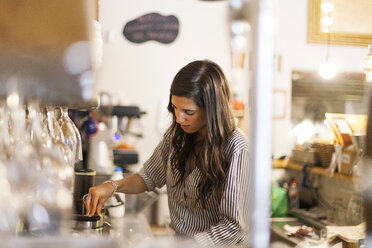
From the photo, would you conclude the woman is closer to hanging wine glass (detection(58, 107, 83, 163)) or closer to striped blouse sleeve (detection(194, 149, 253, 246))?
striped blouse sleeve (detection(194, 149, 253, 246))

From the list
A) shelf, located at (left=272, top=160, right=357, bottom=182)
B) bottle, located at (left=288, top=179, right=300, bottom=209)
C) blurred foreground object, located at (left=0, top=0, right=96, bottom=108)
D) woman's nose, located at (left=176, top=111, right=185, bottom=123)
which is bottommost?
bottle, located at (left=288, top=179, right=300, bottom=209)

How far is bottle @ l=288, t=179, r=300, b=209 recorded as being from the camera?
3.54 metres

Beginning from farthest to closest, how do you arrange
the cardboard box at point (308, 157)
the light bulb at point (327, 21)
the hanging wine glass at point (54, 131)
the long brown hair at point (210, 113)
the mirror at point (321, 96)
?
the mirror at point (321, 96) < the light bulb at point (327, 21) < the cardboard box at point (308, 157) < the long brown hair at point (210, 113) < the hanging wine glass at point (54, 131)

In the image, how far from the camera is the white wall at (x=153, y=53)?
371cm

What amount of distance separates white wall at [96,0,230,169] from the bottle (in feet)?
4.07

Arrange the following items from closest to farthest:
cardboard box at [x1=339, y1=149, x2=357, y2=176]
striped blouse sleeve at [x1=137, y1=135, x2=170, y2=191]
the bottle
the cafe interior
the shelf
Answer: the cafe interior
striped blouse sleeve at [x1=137, y1=135, x2=170, y2=191]
cardboard box at [x1=339, y1=149, x2=357, y2=176]
the shelf
the bottle

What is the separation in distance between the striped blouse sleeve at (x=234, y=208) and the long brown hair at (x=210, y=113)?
0.05 m

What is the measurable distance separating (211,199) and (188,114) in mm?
320

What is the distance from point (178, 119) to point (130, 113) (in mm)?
1770

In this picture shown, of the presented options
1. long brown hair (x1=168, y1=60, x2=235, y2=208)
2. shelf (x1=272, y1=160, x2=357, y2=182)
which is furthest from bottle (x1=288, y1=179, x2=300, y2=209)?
long brown hair (x1=168, y1=60, x2=235, y2=208)

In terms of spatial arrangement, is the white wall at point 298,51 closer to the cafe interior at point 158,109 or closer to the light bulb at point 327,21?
the cafe interior at point 158,109

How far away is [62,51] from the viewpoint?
732 millimetres

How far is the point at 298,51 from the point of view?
3.81 m

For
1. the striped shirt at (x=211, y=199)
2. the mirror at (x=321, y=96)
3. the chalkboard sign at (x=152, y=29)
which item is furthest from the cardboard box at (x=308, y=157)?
the striped shirt at (x=211, y=199)
